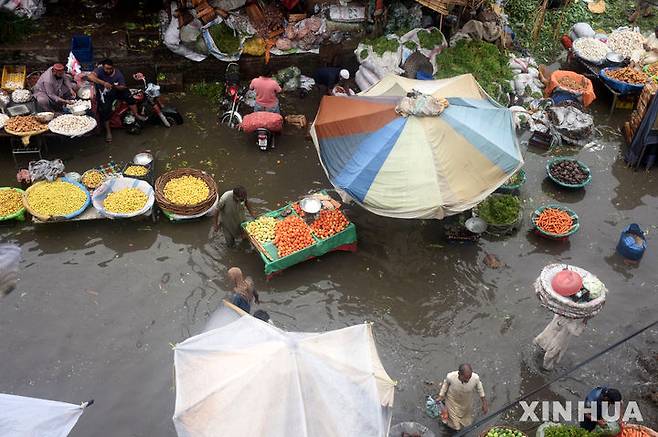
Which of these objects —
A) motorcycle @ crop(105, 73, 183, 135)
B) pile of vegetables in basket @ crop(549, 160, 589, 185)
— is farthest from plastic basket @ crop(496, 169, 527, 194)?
motorcycle @ crop(105, 73, 183, 135)

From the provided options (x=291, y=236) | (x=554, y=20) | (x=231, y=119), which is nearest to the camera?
(x=291, y=236)

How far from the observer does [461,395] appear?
6.89 meters

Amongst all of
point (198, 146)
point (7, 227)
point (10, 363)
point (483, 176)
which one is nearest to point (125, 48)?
point (198, 146)

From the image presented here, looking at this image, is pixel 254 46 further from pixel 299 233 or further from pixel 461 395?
pixel 461 395

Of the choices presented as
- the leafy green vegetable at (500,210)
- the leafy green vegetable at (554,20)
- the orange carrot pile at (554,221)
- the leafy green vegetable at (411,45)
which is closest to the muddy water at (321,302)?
the orange carrot pile at (554,221)

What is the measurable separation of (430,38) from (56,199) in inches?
311

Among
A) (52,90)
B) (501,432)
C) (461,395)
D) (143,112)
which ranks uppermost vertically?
(52,90)

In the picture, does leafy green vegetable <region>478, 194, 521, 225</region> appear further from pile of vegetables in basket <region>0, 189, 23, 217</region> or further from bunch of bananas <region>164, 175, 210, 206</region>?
pile of vegetables in basket <region>0, 189, 23, 217</region>

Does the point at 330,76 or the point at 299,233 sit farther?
the point at 330,76

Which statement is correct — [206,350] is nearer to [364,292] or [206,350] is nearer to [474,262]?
[364,292]

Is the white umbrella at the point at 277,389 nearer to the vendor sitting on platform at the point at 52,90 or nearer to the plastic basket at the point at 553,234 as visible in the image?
the plastic basket at the point at 553,234

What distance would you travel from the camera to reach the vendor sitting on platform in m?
10.6

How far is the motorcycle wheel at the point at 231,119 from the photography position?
1173 centimetres

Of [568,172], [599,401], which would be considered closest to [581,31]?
[568,172]
